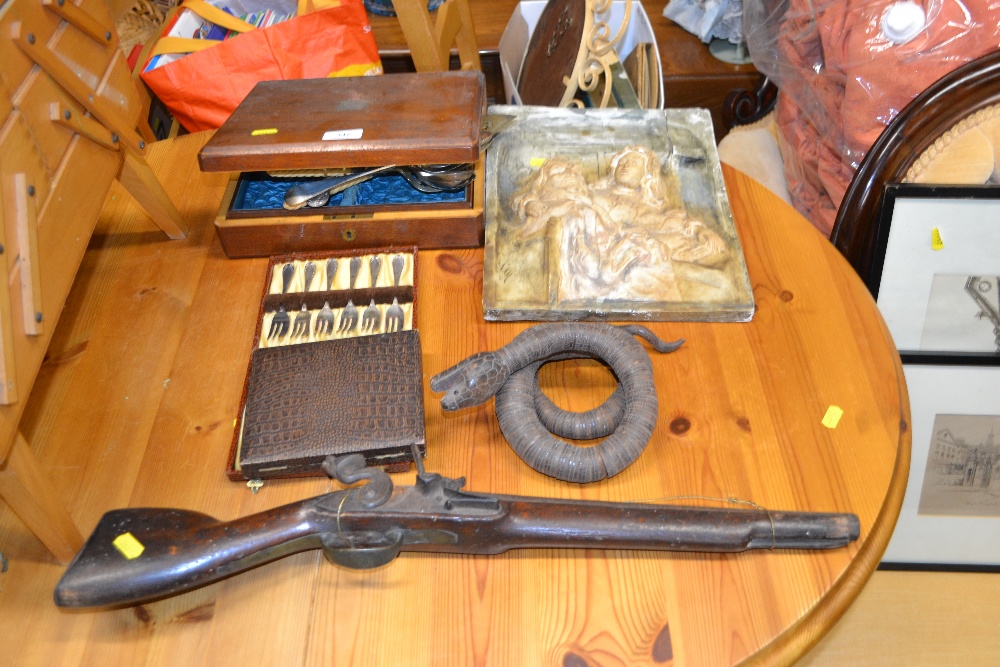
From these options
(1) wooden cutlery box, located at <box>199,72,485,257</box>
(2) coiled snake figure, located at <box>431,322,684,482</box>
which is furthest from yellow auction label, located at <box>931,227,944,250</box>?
(1) wooden cutlery box, located at <box>199,72,485,257</box>

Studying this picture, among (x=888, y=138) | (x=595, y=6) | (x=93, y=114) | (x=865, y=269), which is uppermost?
(x=93, y=114)

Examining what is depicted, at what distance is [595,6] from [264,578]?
3.71 ft

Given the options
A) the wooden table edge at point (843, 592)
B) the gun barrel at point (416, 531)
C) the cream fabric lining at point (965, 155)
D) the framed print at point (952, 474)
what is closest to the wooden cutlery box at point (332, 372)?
the gun barrel at point (416, 531)

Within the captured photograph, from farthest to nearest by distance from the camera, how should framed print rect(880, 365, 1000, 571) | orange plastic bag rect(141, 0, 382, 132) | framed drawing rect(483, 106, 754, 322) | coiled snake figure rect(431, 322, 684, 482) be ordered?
orange plastic bag rect(141, 0, 382, 132)
framed print rect(880, 365, 1000, 571)
framed drawing rect(483, 106, 754, 322)
coiled snake figure rect(431, 322, 684, 482)

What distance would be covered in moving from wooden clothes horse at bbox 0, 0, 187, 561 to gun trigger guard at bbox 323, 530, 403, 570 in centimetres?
32

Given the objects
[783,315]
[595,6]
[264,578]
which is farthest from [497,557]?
[595,6]

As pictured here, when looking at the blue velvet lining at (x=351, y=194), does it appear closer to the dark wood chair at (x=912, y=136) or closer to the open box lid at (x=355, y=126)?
the open box lid at (x=355, y=126)

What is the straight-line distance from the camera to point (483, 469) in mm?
995

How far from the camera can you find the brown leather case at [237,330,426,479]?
3.15 feet

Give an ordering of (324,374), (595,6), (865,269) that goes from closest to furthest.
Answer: (324,374), (865,269), (595,6)

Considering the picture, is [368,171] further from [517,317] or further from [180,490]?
[180,490]

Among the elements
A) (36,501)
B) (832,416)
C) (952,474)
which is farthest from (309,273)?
(952,474)

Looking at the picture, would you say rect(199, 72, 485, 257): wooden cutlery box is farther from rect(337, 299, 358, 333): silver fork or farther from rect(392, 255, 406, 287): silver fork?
rect(337, 299, 358, 333): silver fork

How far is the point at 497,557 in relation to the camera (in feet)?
2.99
